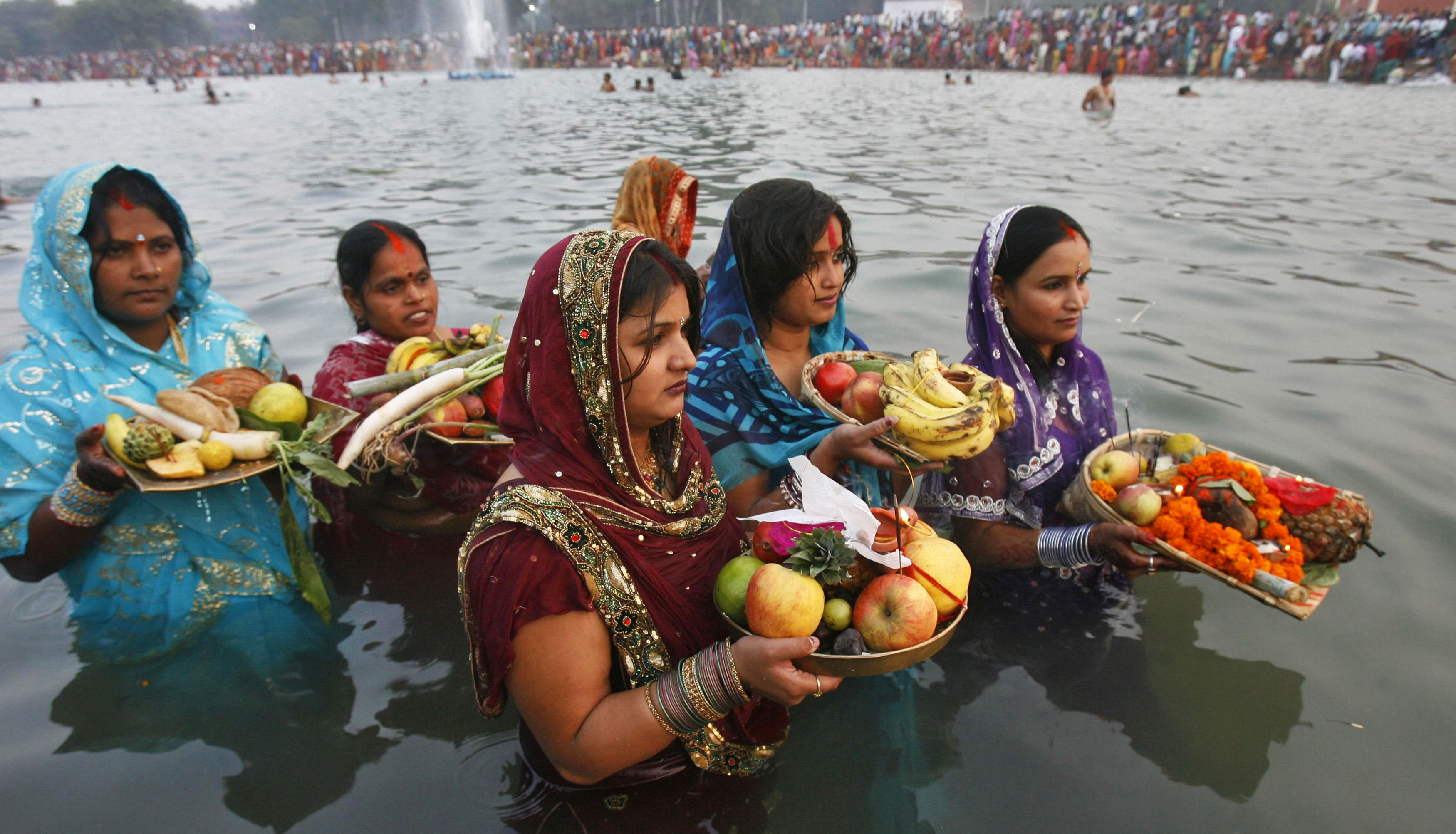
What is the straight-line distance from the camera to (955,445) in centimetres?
245

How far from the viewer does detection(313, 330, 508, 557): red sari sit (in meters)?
3.27

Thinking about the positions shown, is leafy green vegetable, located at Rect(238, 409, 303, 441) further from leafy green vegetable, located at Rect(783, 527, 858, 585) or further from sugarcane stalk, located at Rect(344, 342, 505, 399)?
leafy green vegetable, located at Rect(783, 527, 858, 585)

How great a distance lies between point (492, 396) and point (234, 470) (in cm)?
95

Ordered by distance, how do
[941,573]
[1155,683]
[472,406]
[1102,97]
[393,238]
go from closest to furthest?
[941,573] → [472,406] → [1155,683] → [393,238] → [1102,97]

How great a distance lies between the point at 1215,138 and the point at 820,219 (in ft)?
58.1

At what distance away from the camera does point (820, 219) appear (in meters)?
2.92

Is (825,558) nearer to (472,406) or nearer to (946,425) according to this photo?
(946,425)

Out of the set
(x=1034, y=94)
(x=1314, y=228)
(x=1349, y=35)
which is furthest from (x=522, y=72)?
(x=1314, y=228)

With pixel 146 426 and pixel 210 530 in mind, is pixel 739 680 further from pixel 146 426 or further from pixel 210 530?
pixel 210 530

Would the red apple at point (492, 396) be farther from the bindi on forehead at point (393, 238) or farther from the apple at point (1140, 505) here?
the apple at point (1140, 505)

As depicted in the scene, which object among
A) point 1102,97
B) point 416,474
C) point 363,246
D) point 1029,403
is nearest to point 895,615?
point 1029,403

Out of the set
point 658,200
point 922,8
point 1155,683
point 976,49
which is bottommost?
point 1155,683

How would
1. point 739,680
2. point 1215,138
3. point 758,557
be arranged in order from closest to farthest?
point 739,680 → point 758,557 → point 1215,138

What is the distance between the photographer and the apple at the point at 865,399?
8.99 ft
